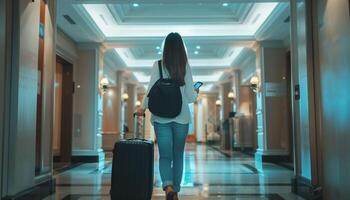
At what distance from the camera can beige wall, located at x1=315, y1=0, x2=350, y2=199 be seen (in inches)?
104

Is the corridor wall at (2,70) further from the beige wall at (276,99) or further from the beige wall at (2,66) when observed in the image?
the beige wall at (276,99)

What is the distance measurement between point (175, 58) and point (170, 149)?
64cm

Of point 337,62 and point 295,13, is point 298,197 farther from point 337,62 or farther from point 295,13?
point 295,13

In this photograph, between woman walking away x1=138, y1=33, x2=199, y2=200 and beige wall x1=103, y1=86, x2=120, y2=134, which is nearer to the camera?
woman walking away x1=138, y1=33, x2=199, y2=200

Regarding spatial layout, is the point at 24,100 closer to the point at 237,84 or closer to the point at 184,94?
the point at 184,94

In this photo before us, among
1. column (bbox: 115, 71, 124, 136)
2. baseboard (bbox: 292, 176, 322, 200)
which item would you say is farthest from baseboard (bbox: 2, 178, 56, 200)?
column (bbox: 115, 71, 124, 136)

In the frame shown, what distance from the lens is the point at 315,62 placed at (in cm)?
333

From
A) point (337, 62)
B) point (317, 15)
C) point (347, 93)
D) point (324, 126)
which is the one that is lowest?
point (324, 126)

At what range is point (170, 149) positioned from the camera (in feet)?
8.52

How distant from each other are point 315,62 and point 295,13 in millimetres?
810

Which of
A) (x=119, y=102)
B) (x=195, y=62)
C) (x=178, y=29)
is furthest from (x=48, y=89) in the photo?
(x=195, y=62)

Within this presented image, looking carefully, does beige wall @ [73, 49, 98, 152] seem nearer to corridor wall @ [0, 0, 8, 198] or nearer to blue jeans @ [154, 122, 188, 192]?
corridor wall @ [0, 0, 8, 198]

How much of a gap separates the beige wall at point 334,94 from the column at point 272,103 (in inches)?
191

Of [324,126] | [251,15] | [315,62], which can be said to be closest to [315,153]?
[324,126]
